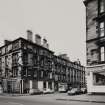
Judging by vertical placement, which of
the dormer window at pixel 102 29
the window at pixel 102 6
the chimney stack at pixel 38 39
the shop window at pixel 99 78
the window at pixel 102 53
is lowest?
the shop window at pixel 99 78

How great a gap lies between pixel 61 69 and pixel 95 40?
35530 mm

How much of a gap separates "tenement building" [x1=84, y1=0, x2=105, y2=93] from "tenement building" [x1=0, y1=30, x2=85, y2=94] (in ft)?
67.3

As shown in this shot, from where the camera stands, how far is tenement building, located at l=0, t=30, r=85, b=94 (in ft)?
144

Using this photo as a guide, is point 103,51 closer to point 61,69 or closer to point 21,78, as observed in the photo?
point 21,78

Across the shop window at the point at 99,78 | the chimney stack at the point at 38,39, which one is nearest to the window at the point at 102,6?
the shop window at the point at 99,78

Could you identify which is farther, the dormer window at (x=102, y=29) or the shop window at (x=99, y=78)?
the dormer window at (x=102, y=29)

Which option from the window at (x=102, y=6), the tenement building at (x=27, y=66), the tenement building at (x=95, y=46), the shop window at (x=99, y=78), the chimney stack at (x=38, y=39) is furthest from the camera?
the chimney stack at (x=38, y=39)

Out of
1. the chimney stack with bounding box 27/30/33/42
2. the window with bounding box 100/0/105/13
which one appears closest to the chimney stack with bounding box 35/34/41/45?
the chimney stack with bounding box 27/30/33/42

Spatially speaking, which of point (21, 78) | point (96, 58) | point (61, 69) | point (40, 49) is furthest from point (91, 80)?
point (61, 69)

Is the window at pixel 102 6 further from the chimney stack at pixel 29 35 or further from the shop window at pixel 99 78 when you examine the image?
the chimney stack at pixel 29 35

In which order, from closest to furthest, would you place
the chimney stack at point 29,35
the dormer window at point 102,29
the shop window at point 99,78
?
the shop window at point 99,78
the dormer window at point 102,29
the chimney stack at point 29,35

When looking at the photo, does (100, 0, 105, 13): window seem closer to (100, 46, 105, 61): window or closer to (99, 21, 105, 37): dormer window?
(99, 21, 105, 37): dormer window

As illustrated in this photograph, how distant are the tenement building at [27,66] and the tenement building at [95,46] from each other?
20513mm

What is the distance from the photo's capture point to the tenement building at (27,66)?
4381 cm
